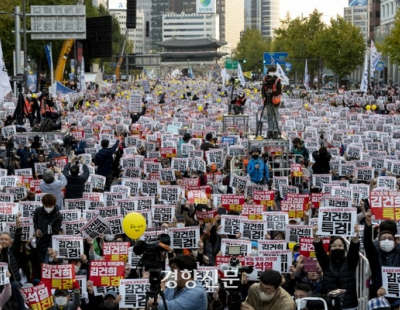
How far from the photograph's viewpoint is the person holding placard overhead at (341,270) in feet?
33.1

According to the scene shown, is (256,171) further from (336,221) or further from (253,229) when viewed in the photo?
(336,221)

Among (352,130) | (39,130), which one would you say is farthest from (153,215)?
(352,130)

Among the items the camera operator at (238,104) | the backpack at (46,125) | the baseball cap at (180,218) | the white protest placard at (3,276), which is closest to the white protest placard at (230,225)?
the baseball cap at (180,218)

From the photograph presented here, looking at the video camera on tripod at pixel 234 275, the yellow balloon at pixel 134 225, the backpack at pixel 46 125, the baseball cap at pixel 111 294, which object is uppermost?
the backpack at pixel 46 125

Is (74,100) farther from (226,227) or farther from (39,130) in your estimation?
(226,227)

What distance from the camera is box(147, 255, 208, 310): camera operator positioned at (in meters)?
7.71

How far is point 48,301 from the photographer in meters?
10.3

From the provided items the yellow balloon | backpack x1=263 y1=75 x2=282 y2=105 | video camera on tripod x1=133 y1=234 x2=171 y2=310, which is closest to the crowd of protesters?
video camera on tripod x1=133 y1=234 x2=171 y2=310

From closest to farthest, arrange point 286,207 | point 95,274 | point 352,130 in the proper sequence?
point 95,274 → point 286,207 → point 352,130

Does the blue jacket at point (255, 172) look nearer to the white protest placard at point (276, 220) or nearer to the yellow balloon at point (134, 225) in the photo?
the white protest placard at point (276, 220)

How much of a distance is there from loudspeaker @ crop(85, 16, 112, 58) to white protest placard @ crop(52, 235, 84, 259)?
55833 mm

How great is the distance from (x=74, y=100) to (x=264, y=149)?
24.2 metres

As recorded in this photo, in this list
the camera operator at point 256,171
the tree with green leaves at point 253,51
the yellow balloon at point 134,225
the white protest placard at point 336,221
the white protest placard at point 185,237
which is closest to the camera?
the yellow balloon at point 134,225

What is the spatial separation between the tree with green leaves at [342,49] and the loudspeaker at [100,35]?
20231 mm
